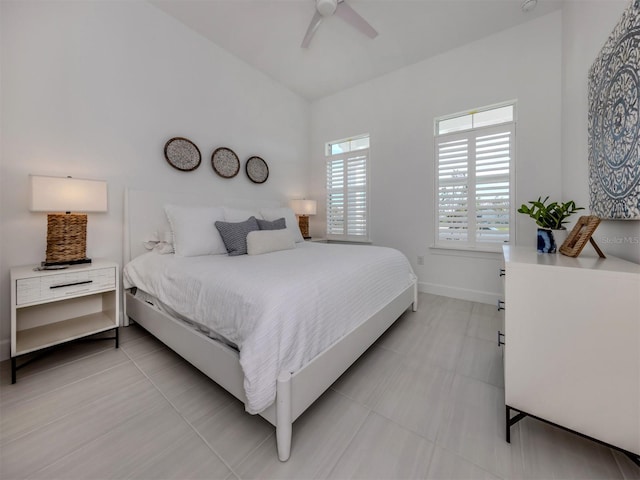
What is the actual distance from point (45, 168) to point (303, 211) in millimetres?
2737

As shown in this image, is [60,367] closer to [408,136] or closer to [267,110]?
[267,110]

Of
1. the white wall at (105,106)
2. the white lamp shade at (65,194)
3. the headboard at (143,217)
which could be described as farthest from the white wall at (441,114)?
the white lamp shade at (65,194)

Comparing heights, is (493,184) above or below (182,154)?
below

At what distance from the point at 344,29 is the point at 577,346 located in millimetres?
3304

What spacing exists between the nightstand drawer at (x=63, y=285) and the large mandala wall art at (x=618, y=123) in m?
3.15

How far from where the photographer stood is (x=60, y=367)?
67.9 inches

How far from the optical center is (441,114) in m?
3.19

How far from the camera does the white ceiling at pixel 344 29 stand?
2.47 metres

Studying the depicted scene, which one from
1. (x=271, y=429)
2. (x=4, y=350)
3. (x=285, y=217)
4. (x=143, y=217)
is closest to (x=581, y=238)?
(x=271, y=429)

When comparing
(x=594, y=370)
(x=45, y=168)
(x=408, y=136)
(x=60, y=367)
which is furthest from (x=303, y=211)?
(x=594, y=370)

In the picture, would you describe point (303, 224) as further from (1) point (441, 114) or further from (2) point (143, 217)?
(1) point (441, 114)

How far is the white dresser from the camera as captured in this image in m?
0.92

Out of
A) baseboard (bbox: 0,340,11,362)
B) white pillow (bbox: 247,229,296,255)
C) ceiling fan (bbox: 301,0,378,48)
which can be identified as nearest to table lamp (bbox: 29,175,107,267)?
baseboard (bbox: 0,340,11,362)

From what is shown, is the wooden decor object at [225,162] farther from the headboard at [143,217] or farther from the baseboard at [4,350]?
the baseboard at [4,350]
